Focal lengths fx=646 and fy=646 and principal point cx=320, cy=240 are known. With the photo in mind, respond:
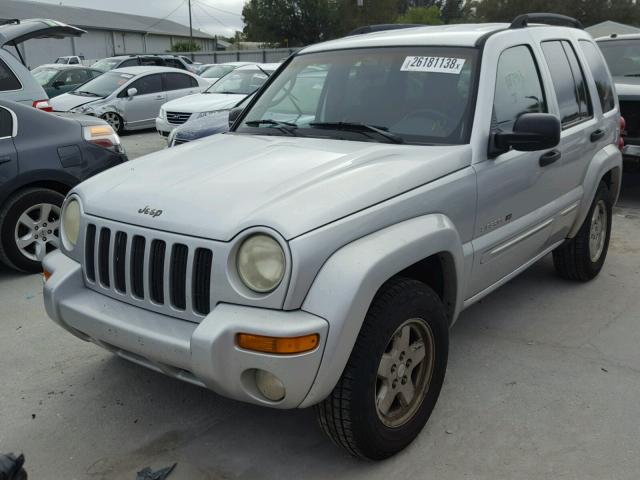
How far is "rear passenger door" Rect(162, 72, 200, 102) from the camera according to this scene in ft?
50.9

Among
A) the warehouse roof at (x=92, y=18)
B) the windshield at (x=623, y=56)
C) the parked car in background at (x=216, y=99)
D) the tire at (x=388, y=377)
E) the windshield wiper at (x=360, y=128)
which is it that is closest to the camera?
the tire at (x=388, y=377)

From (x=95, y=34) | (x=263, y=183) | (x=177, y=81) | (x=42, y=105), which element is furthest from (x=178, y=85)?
(x=95, y=34)

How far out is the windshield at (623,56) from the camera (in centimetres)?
826

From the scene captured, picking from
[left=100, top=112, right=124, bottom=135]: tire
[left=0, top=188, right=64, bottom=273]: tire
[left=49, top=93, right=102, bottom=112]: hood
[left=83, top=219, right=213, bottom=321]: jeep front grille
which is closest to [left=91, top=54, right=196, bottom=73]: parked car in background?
[left=49, top=93, right=102, bottom=112]: hood

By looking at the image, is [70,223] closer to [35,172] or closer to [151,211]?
[151,211]

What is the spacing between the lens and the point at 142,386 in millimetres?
3541

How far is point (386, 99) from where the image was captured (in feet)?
11.9

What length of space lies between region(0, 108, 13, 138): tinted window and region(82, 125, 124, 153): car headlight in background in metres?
0.61

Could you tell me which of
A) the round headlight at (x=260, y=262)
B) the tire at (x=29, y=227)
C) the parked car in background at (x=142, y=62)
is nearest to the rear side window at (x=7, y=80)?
the tire at (x=29, y=227)

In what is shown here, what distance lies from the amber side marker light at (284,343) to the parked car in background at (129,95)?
12.7 meters

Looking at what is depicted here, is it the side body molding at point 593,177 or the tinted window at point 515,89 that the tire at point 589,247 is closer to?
the side body molding at point 593,177

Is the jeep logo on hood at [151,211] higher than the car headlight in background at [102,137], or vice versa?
the jeep logo on hood at [151,211]

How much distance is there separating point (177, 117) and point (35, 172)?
634 centimetres

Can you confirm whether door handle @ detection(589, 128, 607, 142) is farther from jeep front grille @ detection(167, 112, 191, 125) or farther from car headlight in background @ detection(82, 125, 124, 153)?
jeep front grille @ detection(167, 112, 191, 125)
